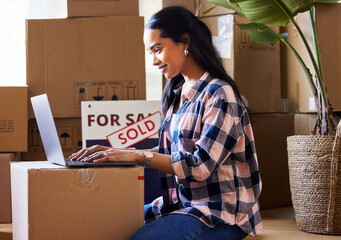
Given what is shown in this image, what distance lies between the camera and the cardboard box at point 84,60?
7.50ft

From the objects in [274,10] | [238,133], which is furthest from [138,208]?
[274,10]

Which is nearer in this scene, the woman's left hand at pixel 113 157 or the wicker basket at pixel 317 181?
the woman's left hand at pixel 113 157

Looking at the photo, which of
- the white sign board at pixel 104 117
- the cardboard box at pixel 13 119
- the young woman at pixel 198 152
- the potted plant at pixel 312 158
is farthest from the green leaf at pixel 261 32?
the cardboard box at pixel 13 119

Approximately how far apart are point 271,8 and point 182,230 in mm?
1041

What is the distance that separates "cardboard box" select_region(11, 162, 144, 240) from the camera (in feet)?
3.63

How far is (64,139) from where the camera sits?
91.5 inches

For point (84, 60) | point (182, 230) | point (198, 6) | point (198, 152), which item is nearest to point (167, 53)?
point (198, 152)

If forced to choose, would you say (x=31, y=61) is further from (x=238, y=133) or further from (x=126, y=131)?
(x=238, y=133)

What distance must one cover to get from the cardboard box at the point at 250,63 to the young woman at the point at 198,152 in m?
0.93

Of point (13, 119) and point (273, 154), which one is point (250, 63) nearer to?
point (273, 154)

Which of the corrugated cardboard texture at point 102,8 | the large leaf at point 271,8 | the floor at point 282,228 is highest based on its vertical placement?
the corrugated cardboard texture at point 102,8

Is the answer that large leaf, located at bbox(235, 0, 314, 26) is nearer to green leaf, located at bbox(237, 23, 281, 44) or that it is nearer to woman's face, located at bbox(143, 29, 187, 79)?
green leaf, located at bbox(237, 23, 281, 44)

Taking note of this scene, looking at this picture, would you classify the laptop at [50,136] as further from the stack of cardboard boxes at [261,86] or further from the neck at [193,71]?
the stack of cardboard boxes at [261,86]

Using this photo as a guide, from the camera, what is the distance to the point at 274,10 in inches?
75.2
